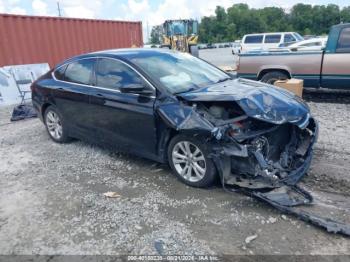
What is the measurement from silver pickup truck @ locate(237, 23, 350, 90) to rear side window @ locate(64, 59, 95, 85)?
5.08 metres

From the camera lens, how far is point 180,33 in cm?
1989

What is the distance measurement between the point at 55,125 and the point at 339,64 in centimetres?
639

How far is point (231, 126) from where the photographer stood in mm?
3717

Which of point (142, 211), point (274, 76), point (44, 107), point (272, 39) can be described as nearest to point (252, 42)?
point (272, 39)

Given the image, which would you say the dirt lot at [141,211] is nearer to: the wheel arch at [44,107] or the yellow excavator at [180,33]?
the wheel arch at [44,107]

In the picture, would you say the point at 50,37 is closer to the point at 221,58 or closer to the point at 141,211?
the point at 141,211

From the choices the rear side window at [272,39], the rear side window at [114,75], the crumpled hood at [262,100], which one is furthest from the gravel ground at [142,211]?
the rear side window at [272,39]

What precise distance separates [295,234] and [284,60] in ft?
20.4

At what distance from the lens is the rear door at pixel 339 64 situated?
7750mm

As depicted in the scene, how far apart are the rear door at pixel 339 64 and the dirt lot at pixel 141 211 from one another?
3.03 m

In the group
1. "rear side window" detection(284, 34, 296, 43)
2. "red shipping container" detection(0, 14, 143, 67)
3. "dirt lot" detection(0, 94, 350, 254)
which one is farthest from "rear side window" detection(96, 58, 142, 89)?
"rear side window" detection(284, 34, 296, 43)

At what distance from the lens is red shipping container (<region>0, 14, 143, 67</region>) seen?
966 centimetres

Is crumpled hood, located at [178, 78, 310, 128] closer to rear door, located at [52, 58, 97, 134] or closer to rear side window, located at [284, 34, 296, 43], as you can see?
rear door, located at [52, 58, 97, 134]

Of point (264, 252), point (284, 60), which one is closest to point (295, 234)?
point (264, 252)
